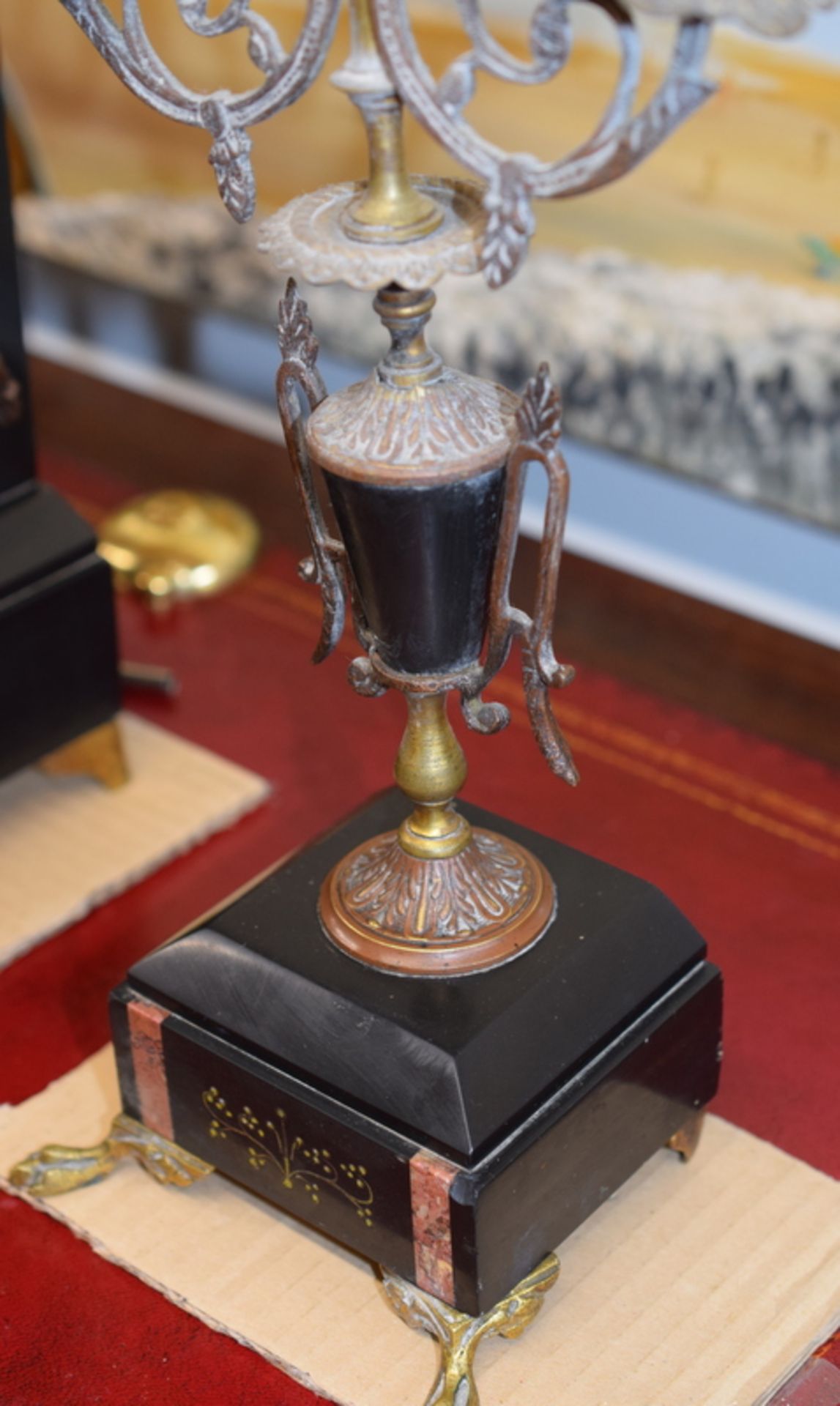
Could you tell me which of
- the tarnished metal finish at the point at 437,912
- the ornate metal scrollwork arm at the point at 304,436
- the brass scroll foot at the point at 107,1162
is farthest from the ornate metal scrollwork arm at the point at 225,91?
the brass scroll foot at the point at 107,1162

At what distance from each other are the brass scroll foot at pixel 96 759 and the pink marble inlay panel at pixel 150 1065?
71 centimetres

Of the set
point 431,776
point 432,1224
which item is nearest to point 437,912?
point 431,776

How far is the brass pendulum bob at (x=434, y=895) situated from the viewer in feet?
5.65

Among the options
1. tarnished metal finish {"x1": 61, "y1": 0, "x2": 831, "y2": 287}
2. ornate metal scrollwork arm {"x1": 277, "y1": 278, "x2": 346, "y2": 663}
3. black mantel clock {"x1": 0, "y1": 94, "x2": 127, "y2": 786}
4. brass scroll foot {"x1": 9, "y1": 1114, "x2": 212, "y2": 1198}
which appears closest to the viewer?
tarnished metal finish {"x1": 61, "y1": 0, "x2": 831, "y2": 287}

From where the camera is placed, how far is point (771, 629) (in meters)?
2.79

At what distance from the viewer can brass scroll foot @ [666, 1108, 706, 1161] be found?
1933mm

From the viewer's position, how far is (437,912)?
176 centimetres

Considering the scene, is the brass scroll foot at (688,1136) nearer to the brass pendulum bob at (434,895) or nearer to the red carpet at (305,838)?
the red carpet at (305,838)

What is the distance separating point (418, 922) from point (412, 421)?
19.0 inches

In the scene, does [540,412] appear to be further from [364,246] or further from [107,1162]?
[107,1162]

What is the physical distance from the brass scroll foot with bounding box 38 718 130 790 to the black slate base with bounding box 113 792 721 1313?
0.69 metres

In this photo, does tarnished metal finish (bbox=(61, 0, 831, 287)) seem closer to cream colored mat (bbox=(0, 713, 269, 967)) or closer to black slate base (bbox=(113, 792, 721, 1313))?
black slate base (bbox=(113, 792, 721, 1313))

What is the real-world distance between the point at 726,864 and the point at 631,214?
908mm

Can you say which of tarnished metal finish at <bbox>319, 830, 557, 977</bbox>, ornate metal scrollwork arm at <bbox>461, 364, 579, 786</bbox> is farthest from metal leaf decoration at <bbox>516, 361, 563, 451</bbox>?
tarnished metal finish at <bbox>319, 830, 557, 977</bbox>
